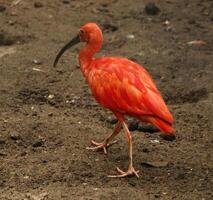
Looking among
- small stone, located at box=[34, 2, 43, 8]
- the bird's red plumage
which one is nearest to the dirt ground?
small stone, located at box=[34, 2, 43, 8]

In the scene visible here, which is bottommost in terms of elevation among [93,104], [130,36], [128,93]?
[130,36]

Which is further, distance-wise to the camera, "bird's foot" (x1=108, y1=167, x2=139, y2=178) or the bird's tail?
"bird's foot" (x1=108, y1=167, x2=139, y2=178)

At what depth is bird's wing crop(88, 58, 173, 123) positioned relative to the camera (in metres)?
5.38

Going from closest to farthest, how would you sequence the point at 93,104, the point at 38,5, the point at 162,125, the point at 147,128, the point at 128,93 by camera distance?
the point at 162,125, the point at 128,93, the point at 147,128, the point at 93,104, the point at 38,5

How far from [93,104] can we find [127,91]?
1443mm

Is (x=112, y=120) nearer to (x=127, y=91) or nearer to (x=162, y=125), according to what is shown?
(x=127, y=91)

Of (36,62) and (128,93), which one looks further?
(36,62)

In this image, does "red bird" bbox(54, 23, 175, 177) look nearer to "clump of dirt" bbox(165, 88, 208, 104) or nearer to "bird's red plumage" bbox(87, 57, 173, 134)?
"bird's red plumage" bbox(87, 57, 173, 134)

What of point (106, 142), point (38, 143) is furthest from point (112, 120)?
point (38, 143)

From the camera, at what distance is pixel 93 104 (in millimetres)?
6867

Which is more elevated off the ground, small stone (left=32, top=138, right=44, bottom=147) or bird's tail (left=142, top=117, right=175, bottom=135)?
bird's tail (left=142, top=117, right=175, bottom=135)

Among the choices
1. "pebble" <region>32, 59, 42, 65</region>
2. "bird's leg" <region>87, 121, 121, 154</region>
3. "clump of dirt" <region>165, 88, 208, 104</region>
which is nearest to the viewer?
"bird's leg" <region>87, 121, 121, 154</region>

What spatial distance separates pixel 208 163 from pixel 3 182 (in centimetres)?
173

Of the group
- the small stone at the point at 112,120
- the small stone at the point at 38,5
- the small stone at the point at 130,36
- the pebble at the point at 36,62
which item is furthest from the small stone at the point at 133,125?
the small stone at the point at 38,5
